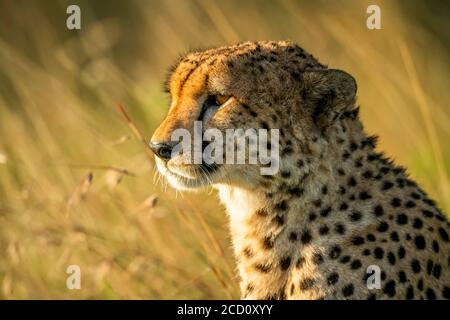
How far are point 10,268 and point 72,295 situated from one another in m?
0.30

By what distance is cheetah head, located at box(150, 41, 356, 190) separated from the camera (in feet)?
13.3

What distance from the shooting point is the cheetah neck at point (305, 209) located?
158 inches

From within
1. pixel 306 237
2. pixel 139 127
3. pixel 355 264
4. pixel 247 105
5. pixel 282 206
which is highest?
pixel 139 127

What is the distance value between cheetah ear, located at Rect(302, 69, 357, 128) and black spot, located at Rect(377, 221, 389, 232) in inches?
14.6

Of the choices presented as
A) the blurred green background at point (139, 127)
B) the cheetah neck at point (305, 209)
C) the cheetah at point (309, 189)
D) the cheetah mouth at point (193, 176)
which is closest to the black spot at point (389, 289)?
the cheetah at point (309, 189)

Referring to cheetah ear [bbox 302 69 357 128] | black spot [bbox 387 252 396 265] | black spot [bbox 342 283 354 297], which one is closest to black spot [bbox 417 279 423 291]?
black spot [bbox 387 252 396 265]

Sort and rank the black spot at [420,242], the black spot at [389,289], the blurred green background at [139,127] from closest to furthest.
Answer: the black spot at [389,289] → the black spot at [420,242] → the blurred green background at [139,127]

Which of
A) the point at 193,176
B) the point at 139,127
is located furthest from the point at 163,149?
the point at 139,127

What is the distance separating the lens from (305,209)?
4.04m

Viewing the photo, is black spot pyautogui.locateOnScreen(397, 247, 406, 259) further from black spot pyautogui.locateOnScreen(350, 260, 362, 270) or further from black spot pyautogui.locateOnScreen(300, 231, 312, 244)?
black spot pyautogui.locateOnScreen(300, 231, 312, 244)

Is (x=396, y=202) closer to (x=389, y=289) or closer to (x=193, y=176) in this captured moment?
(x=389, y=289)

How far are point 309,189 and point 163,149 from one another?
1.59ft

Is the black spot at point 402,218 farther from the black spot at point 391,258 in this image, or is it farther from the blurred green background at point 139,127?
the blurred green background at point 139,127
